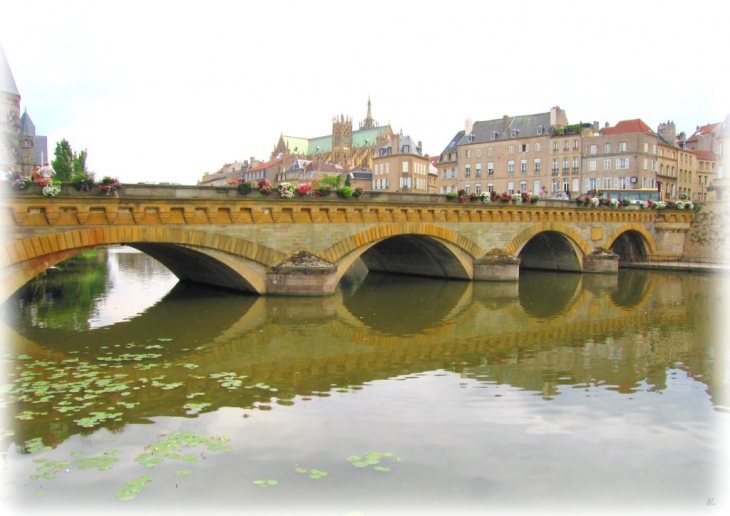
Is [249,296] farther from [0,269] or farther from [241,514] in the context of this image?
[241,514]

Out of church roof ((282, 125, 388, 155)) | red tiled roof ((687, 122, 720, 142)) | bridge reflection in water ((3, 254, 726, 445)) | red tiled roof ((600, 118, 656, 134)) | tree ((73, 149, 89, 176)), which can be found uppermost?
church roof ((282, 125, 388, 155))

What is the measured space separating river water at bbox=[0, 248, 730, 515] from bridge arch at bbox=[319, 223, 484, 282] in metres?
5.16

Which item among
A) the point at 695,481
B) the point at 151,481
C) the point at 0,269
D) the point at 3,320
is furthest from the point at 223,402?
the point at 3,320

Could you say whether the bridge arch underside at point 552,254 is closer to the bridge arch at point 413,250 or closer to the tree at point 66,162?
the bridge arch at point 413,250

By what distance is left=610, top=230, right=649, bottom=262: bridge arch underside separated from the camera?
160ft

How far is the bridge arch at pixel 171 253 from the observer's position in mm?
19000

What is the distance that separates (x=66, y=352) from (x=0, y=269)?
4241mm

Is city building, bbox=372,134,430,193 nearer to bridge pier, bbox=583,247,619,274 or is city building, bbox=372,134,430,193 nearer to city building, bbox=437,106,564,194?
Result: city building, bbox=437,106,564,194

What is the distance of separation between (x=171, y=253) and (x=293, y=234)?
6.13 meters

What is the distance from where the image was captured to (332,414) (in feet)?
37.9

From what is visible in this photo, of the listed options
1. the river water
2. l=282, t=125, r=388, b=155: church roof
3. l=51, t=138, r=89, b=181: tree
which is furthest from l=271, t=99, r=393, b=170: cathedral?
the river water

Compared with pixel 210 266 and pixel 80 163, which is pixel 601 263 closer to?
pixel 210 266

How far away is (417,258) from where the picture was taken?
1458 inches

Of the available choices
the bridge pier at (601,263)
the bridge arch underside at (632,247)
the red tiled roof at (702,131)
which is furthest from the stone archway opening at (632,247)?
the red tiled roof at (702,131)
